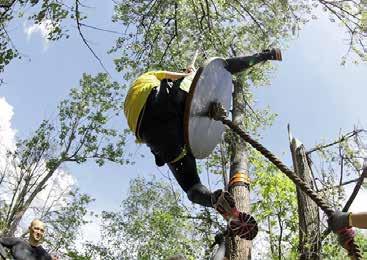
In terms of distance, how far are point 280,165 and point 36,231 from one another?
3.00 meters

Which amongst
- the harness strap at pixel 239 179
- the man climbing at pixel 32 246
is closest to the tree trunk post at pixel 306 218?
the harness strap at pixel 239 179

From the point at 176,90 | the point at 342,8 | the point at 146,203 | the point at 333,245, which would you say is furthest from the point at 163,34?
the point at 146,203

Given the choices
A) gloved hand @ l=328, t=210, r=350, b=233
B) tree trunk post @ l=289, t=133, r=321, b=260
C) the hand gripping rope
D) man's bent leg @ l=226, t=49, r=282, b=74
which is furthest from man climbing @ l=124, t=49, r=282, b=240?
tree trunk post @ l=289, t=133, r=321, b=260

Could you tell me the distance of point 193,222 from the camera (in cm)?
1280

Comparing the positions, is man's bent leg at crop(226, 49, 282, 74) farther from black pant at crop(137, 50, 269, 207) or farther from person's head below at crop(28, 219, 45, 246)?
person's head below at crop(28, 219, 45, 246)

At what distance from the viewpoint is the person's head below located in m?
4.71

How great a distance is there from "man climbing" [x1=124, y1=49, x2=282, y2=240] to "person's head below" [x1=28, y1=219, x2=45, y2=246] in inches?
69.3

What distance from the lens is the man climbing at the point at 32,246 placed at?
469 centimetres

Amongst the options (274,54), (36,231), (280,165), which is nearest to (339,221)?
(280,165)

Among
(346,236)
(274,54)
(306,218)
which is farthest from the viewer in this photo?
(306,218)

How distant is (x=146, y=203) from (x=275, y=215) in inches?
489

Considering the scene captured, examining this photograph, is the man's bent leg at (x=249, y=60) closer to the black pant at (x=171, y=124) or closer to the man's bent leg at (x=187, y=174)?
the black pant at (x=171, y=124)

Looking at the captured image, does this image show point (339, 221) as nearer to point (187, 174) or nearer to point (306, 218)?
point (187, 174)

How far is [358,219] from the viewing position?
215 centimetres
